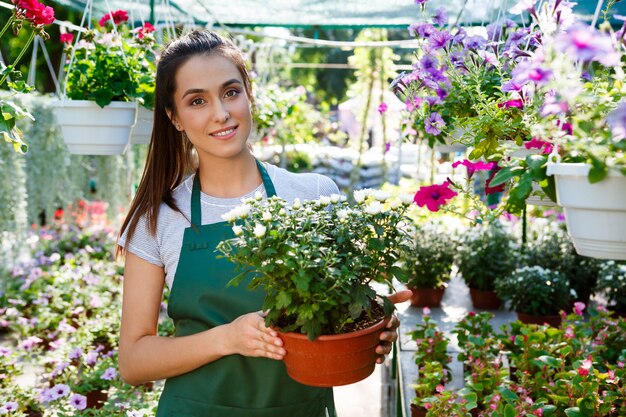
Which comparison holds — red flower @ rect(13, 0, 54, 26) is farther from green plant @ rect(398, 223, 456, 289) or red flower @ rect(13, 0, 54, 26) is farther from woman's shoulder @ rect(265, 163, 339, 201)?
green plant @ rect(398, 223, 456, 289)

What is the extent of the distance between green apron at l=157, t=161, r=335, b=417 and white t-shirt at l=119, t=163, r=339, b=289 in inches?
2.1

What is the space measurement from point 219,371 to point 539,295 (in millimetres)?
2356

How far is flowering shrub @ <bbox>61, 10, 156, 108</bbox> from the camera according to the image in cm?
246

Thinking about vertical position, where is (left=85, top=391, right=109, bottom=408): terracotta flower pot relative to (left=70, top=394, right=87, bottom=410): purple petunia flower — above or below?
below

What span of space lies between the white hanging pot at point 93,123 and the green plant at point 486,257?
8.20 feet

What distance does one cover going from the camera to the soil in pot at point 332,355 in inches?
51.0

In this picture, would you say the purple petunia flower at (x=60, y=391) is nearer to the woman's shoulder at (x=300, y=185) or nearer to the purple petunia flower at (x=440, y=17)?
the woman's shoulder at (x=300, y=185)

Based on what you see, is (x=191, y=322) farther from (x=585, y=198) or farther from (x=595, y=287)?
(x=595, y=287)

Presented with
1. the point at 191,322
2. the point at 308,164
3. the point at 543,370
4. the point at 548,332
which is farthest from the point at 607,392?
the point at 308,164

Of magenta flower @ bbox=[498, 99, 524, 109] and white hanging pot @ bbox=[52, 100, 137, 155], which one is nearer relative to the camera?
magenta flower @ bbox=[498, 99, 524, 109]

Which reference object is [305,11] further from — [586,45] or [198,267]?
[586,45]

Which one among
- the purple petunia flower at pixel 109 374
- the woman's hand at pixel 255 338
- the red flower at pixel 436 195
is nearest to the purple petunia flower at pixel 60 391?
the purple petunia flower at pixel 109 374

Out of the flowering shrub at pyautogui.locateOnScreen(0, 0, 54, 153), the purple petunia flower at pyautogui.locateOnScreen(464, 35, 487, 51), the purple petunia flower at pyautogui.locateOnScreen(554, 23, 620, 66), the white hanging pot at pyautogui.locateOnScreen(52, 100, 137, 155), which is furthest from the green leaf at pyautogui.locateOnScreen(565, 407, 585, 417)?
the white hanging pot at pyautogui.locateOnScreen(52, 100, 137, 155)

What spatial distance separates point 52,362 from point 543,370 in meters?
2.12
